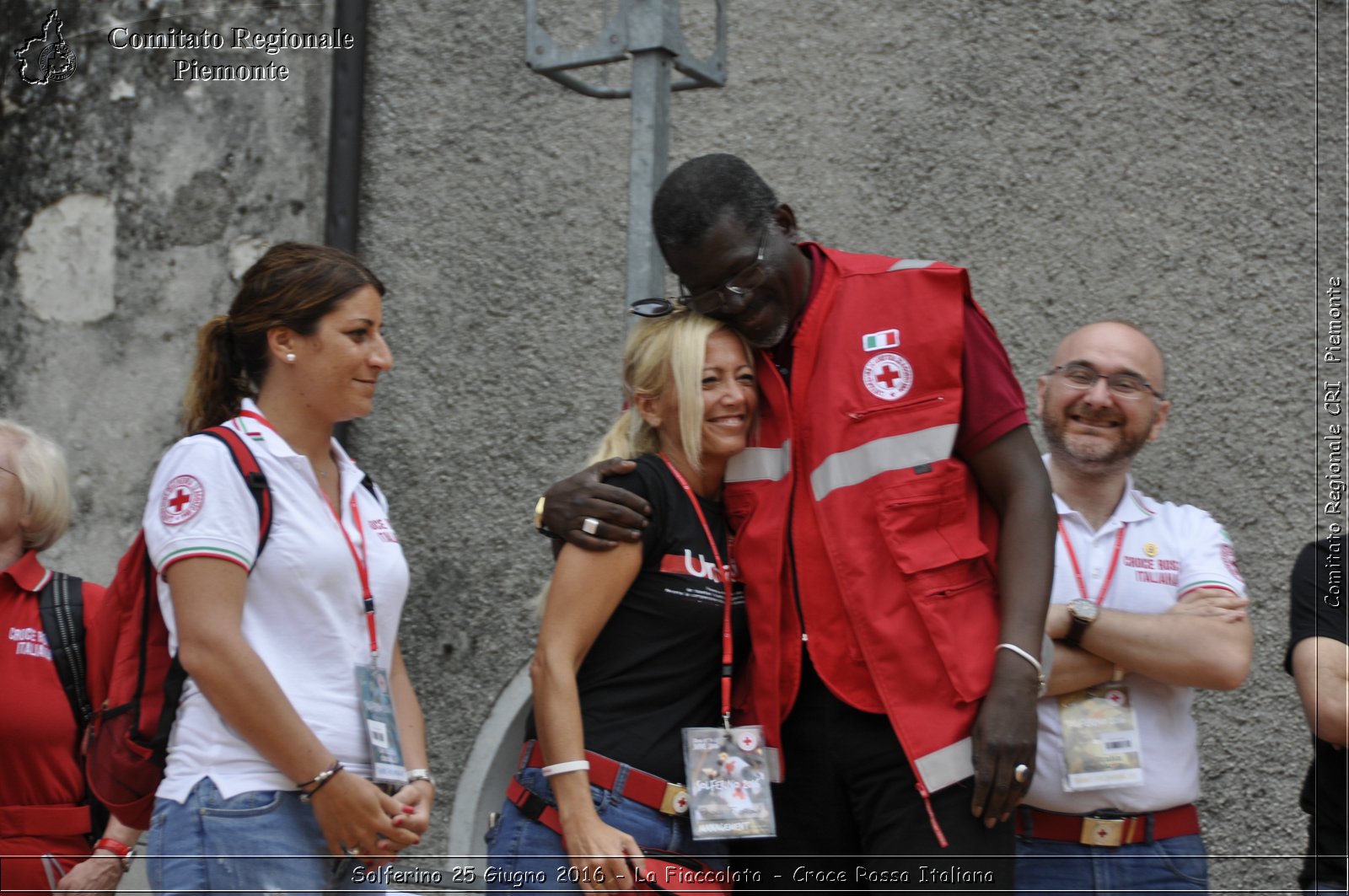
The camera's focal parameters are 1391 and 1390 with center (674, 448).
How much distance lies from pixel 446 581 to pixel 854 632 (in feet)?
8.44

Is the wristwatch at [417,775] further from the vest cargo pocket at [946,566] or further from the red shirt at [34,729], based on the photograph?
the vest cargo pocket at [946,566]

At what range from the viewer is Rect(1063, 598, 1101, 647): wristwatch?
2.99 m

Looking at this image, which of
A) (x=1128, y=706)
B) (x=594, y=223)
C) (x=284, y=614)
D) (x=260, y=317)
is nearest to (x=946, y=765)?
(x=1128, y=706)

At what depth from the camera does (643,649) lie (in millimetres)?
2775

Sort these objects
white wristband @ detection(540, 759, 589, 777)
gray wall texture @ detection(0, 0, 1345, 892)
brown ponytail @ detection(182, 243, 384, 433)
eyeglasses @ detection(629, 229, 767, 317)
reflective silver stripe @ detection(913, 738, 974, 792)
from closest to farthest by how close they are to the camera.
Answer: reflective silver stripe @ detection(913, 738, 974, 792) < white wristband @ detection(540, 759, 589, 777) < eyeglasses @ detection(629, 229, 767, 317) < brown ponytail @ detection(182, 243, 384, 433) < gray wall texture @ detection(0, 0, 1345, 892)

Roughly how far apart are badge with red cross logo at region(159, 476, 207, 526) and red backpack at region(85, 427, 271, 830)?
0.09 metres

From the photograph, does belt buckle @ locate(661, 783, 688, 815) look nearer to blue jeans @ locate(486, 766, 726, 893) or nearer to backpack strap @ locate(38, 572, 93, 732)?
blue jeans @ locate(486, 766, 726, 893)

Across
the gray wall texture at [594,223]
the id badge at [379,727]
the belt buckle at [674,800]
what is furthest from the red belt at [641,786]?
the gray wall texture at [594,223]

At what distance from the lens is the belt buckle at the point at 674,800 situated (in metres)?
2.70

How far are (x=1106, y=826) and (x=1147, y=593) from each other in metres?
0.54

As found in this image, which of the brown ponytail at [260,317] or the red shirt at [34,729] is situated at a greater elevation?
the brown ponytail at [260,317]

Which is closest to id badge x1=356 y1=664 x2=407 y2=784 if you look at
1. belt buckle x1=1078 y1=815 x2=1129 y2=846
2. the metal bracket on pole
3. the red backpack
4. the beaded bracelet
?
the beaded bracelet

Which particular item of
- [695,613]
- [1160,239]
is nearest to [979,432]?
[695,613]

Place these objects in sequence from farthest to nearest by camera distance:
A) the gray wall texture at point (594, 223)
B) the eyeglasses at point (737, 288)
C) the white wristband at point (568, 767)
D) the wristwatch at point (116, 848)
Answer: the gray wall texture at point (594, 223)
the wristwatch at point (116, 848)
the eyeglasses at point (737, 288)
the white wristband at point (568, 767)
